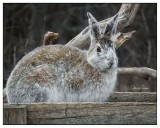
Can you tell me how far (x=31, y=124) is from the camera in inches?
167

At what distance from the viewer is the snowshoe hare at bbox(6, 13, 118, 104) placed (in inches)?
182

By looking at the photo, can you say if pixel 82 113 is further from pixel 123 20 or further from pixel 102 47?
pixel 123 20

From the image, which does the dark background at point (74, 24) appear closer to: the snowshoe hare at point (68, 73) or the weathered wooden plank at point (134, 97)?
the weathered wooden plank at point (134, 97)

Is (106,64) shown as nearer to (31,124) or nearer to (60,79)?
(60,79)

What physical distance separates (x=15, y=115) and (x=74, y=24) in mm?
8257

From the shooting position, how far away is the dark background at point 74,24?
10484mm

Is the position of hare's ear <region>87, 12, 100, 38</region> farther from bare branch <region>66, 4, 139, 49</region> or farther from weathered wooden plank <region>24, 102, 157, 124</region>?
bare branch <region>66, 4, 139, 49</region>

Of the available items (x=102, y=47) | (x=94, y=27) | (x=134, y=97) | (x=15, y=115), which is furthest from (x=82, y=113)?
(x=134, y=97)

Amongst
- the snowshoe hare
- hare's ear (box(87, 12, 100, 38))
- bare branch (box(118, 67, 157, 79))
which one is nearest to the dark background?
bare branch (box(118, 67, 157, 79))

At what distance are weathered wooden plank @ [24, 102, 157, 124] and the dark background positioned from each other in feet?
17.8

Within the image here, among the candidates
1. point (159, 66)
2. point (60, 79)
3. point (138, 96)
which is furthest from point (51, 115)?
point (159, 66)

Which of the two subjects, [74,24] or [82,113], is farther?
[74,24]

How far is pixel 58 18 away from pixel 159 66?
6.91 m

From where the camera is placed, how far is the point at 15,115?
4191 millimetres
